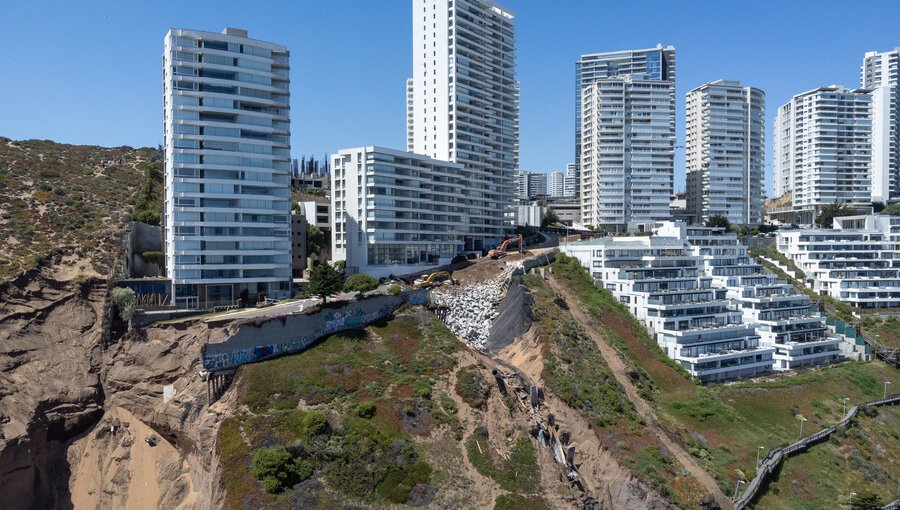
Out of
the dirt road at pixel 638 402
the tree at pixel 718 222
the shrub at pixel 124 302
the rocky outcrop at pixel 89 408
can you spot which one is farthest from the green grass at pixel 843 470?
the tree at pixel 718 222

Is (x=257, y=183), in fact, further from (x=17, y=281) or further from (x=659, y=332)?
(x=659, y=332)

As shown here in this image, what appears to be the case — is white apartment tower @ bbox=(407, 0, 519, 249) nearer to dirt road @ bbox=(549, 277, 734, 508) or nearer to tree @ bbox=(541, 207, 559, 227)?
tree @ bbox=(541, 207, 559, 227)

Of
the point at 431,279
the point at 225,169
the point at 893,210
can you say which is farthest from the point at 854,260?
the point at 225,169

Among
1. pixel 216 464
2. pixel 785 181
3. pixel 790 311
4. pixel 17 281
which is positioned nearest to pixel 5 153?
pixel 17 281

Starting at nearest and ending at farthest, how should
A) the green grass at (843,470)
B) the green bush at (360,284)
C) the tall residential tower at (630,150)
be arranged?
the green grass at (843,470), the green bush at (360,284), the tall residential tower at (630,150)

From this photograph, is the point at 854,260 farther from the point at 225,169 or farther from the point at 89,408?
the point at 89,408

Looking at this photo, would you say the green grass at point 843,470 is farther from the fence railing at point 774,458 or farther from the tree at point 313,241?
the tree at point 313,241
